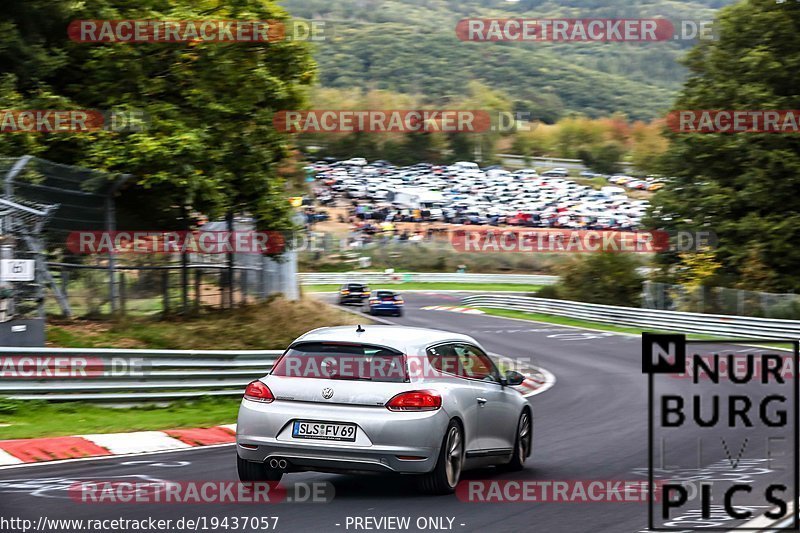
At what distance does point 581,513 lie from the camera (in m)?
8.13

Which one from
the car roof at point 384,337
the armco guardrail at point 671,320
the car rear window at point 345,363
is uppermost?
the car roof at point 384,337

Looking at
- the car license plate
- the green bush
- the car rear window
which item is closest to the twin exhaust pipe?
the car license plate

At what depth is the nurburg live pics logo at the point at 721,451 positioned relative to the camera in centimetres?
602

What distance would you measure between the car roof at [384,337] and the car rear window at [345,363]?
0.18 feet

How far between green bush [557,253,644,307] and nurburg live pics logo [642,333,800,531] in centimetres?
3191

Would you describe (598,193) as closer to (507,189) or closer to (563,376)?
(507,189)

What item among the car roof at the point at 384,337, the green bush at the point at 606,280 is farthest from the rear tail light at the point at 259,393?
the green bush at the point at 606,280

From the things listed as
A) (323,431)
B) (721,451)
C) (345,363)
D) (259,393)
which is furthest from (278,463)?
(721,451)

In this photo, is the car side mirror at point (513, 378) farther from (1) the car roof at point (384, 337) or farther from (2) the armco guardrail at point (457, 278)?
(2) the armco guardrail at point (457, 278)

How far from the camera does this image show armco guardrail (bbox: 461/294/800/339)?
34750 mm

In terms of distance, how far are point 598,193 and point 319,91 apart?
5652 centimetres

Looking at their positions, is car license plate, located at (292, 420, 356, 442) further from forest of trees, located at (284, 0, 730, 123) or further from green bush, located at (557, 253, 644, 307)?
forest of trees, located at (284, 0, 730, 123)

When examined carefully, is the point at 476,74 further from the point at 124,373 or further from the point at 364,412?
the point at 364,412

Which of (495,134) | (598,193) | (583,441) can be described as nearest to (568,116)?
(495,134)
